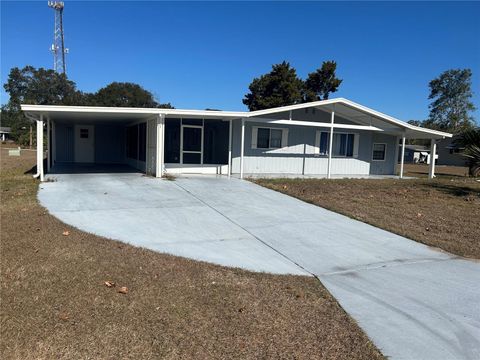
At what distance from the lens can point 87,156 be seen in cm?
2228

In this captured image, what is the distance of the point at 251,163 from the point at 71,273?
13621mm

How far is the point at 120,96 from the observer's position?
69375 millimetres

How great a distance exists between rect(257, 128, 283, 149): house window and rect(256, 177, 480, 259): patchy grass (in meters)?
3.06

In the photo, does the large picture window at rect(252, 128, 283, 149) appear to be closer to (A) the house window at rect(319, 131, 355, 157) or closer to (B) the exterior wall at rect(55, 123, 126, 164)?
(A) the house window at rect(319, 131, 355, 157)

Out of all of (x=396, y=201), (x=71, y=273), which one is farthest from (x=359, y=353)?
(x=396, y=201)

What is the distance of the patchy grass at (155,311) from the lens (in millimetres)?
3297

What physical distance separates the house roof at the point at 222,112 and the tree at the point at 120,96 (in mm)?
53186

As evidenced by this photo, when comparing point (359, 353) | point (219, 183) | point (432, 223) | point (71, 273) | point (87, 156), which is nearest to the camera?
point (359, 353)

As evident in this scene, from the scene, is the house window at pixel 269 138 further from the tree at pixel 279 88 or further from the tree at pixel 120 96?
the tree at pixel 120 96

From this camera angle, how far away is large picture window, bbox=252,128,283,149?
18.1 meters

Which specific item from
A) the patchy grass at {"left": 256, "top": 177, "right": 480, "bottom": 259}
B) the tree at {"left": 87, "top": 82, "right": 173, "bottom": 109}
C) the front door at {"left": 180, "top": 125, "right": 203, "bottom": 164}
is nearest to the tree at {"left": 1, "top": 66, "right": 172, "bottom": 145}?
the tree at {"left": 87, "top": 82, "right": 173, "bottom": 109}

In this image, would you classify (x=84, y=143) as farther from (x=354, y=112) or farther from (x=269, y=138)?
(x=354, y=112)

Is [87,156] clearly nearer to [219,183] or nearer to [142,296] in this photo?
[219,183]

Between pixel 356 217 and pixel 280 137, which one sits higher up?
pixel 280 137
